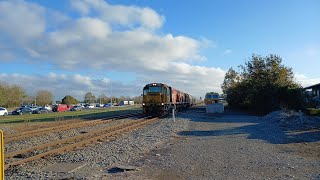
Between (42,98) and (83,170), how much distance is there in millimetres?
125746

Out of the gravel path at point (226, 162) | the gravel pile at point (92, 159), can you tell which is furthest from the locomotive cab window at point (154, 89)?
the gravel path at point (226, 162)

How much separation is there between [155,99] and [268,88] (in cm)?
1415

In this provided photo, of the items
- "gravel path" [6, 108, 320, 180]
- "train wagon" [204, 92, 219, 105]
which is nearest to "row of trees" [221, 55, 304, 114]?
"train wagon" [204, 92, 219, 105]

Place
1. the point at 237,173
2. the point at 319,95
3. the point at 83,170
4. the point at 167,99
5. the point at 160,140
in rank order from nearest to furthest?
1. the point at 237,173
2. the point at 83,170
3. the point at 160,140
4. the point at 167,99
5. the point at 319,95

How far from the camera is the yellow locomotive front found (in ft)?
121

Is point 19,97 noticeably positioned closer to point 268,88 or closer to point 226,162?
point 268,88

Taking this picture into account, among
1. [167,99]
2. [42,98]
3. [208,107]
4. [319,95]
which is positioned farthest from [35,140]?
[42,98]

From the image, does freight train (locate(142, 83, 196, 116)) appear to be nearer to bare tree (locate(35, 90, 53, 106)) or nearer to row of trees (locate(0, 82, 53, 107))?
row of trees (locate(0, 82, 53, 107))

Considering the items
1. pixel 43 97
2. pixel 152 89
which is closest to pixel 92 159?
pixel 152 89

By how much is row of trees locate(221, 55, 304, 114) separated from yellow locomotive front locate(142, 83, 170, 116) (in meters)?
12.1

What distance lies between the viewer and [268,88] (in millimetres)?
41906

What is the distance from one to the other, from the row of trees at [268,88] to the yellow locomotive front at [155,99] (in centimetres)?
1209

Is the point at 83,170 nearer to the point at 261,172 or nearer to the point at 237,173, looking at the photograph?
the point at 237,173

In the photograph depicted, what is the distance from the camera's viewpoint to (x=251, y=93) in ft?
155
